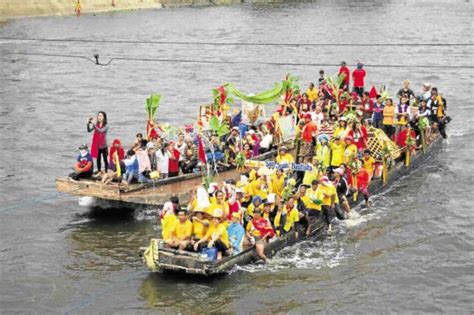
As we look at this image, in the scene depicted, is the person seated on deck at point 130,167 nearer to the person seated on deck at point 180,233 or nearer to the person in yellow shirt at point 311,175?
the person seated on deck at point 180,233

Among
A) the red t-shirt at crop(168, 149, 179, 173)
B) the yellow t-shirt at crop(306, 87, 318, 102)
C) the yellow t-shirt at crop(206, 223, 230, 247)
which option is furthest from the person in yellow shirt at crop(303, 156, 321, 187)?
the yellow t-shirt at crop(306, 87, 318, 102)

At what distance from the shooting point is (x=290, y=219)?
824 inches

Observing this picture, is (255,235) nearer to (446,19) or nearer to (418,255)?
(418,255)

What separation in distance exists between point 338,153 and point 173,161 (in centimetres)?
470

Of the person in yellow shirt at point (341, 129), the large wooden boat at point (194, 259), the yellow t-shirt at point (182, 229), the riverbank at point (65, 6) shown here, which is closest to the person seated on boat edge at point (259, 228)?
the large wooden boat at point (194, 259)

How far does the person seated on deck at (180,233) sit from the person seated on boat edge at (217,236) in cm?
30

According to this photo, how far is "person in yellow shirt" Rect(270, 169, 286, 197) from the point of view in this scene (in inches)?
868

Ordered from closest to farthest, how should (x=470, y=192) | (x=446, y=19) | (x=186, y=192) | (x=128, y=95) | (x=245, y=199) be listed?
(x=245, y=199) < (x=186, y=192) < (x=470, y=192) < (x=128, y=95) < (x=446, y=19)

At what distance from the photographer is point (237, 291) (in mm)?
19078

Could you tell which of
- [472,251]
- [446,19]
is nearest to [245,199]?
[472,251]

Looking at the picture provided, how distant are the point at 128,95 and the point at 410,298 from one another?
93.6 feet

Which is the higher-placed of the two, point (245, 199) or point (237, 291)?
point (245, 199)

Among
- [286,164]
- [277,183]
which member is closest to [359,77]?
[286,164]

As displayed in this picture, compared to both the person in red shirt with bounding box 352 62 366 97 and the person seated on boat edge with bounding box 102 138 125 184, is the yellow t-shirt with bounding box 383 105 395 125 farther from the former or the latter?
the person seated on boat edge with bounding box 102 138 125 184
